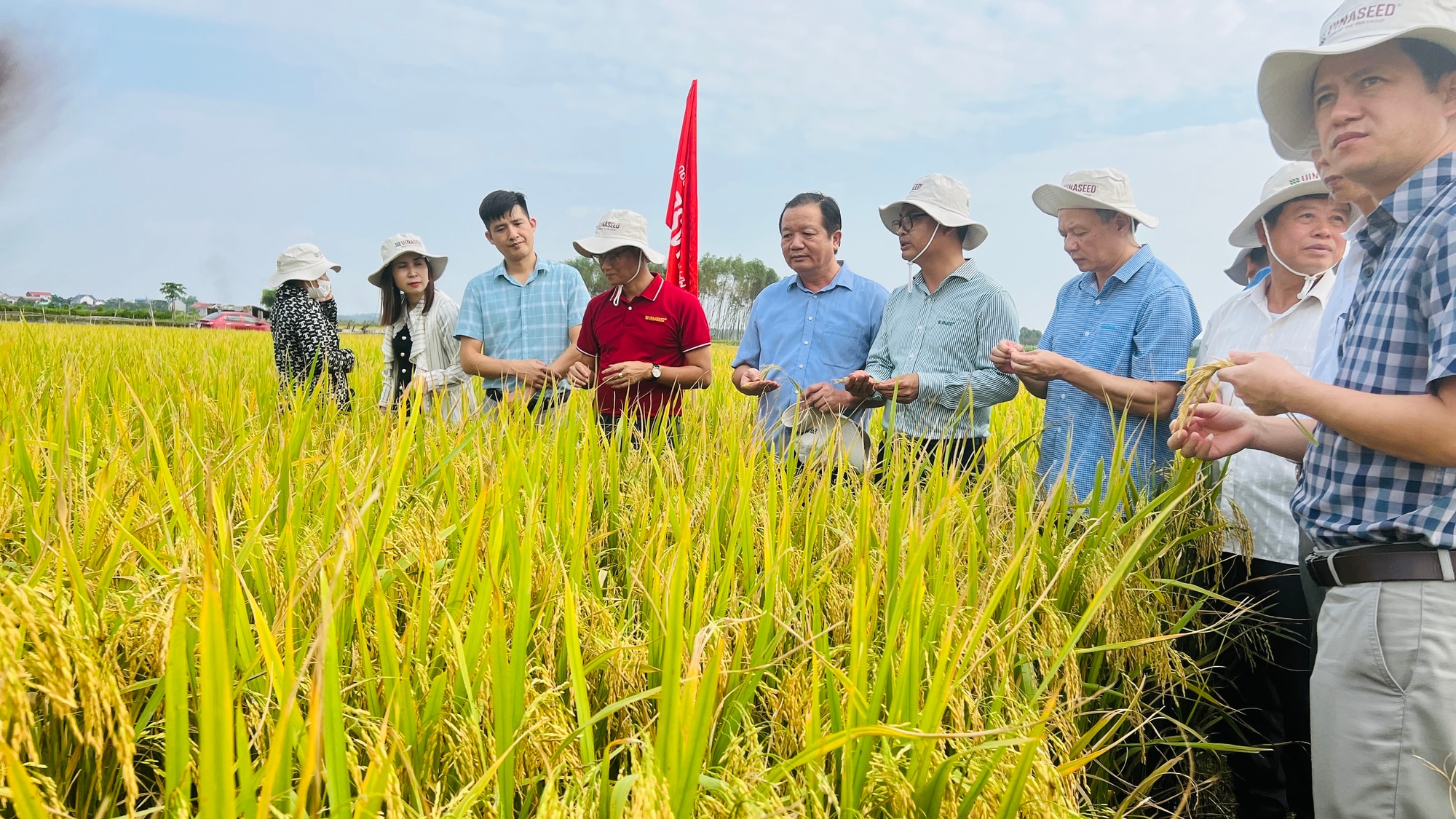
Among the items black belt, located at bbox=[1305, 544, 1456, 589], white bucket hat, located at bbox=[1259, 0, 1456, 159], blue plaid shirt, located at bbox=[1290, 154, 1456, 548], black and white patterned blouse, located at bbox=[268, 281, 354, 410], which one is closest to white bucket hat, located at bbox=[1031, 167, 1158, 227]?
white bucket hat, located at bbox=[1259, 0, 1456, 159]

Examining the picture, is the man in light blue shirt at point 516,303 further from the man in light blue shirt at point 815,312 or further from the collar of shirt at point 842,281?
the collar of shirt at point 842,281

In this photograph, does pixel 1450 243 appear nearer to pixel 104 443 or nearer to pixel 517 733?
pixel 517 733

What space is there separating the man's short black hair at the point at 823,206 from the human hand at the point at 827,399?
31.1 inches

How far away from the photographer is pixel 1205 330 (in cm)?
245

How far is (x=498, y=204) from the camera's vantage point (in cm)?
376

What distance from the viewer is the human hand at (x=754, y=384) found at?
3.04 m

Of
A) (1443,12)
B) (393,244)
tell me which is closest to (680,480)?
(1443,12)

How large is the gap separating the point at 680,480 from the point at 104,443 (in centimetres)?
133

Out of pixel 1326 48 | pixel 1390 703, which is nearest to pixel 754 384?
pixel 1326 48

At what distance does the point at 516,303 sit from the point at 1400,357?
3.20 meters

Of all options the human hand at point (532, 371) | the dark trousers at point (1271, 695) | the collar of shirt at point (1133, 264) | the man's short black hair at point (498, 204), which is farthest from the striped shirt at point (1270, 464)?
the man's short black hair at point (498, 204)

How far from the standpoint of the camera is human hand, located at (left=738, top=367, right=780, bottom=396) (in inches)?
120

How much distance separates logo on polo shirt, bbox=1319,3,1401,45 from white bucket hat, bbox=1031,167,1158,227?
1.02m

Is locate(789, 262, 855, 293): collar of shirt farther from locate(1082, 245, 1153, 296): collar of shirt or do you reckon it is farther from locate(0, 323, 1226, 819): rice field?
locate(0, 323, 1226, 819): rice field
